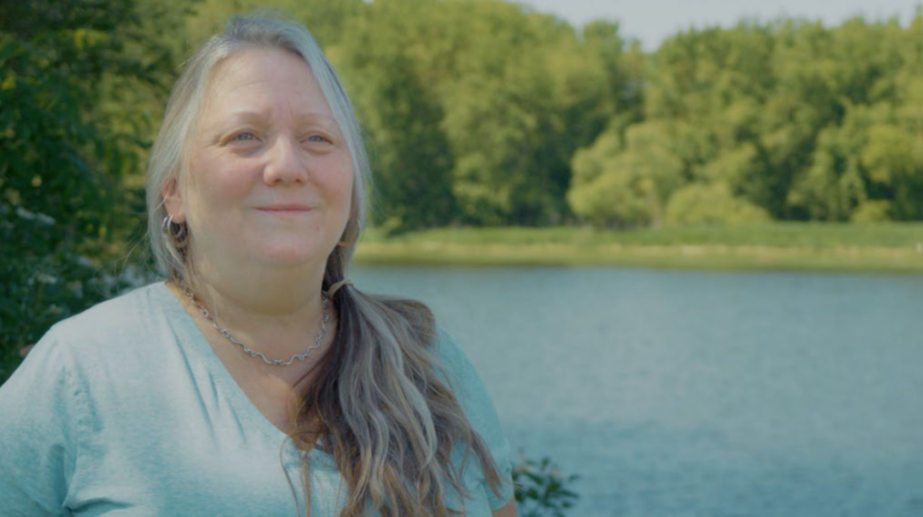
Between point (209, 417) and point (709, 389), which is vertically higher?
point (209, 417)

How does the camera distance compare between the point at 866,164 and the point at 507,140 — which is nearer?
the point at 866,164

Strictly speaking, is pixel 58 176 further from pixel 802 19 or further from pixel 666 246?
pixel 802 19

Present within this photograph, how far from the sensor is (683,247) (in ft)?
138

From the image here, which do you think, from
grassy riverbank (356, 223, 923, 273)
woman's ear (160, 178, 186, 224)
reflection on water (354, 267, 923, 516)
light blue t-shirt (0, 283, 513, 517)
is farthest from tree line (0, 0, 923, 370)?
light blue t-shirt (0, 283, 513, 517)

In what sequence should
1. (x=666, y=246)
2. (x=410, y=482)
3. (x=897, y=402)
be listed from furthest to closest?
(x=666, y=246) → (x=897, y=402) → (x=410, y=482)

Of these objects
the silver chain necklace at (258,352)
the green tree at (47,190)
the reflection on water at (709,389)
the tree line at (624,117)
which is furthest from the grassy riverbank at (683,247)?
the silver chain necklace at (258,352)

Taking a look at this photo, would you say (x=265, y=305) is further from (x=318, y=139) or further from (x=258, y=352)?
(x=318, y=139)

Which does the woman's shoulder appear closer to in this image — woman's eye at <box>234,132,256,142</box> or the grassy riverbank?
woman's eye at <box>234,132,256,142</box>

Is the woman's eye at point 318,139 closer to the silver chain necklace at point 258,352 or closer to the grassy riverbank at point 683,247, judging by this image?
the silver chain necklace at point 258,352

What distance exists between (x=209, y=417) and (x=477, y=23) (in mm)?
57582

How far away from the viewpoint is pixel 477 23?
189 ft

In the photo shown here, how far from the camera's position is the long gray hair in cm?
136

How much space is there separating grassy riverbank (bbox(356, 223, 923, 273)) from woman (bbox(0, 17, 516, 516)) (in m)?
35.7

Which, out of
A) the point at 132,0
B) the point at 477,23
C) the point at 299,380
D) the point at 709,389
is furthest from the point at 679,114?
the point at 299,380
